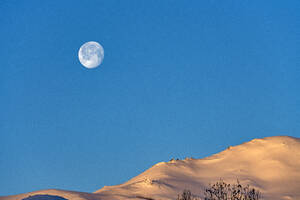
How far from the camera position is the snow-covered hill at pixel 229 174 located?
196ft

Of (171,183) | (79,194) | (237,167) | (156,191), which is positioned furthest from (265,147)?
(79,194)

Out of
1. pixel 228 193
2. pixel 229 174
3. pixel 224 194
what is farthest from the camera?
pixel 229 174

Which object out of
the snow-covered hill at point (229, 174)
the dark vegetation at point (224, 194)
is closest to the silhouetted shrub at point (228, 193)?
the dark vegetation at point (224, 194)

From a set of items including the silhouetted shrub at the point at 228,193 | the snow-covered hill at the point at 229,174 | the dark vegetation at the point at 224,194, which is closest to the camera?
the dark vegetation at the point at 224,194

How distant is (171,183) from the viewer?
6488cm

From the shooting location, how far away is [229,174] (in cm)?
6981

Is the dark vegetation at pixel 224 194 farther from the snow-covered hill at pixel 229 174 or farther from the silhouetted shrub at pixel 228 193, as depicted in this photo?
the snow-covered hill at pixel 229 174

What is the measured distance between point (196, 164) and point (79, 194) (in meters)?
27.6

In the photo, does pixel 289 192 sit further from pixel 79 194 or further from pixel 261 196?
pixel 79 194

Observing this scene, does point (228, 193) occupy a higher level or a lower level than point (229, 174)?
lower

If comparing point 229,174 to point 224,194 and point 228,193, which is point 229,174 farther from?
point 224,194

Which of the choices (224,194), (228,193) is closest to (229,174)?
(228,193)

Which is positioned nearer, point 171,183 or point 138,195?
point 138,195

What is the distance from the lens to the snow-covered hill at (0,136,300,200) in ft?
196
